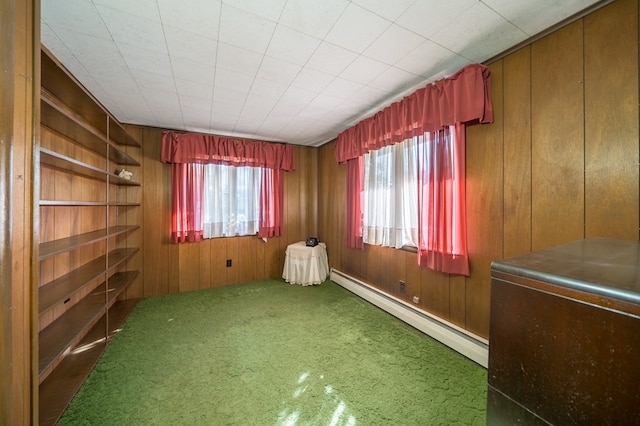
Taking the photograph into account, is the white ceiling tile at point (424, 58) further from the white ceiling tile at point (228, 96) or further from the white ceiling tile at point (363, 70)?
the white ceiling tile at point (228, 96)

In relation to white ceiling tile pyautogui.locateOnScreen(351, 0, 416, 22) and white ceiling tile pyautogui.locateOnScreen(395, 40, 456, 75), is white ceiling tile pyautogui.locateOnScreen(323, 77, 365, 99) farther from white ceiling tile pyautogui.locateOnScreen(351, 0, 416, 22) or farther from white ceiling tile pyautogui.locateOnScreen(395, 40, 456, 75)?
white ceiling tile pyautogui.locateOnScreen(351, 0, 416, 22)

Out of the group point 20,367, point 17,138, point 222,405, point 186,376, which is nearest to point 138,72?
point 17,138

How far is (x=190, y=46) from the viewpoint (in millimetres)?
1647

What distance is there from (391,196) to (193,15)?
2348mm

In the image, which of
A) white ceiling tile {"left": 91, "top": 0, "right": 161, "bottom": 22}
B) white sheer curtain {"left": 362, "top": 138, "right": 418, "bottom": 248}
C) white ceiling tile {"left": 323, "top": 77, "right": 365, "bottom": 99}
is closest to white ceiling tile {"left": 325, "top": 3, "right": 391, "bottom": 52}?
white ceiling tile {"left": 323, "top": 77, "right": 365, "bottom": 99}

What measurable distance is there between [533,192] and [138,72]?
3231mm

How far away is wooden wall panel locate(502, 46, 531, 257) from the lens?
1646 mm

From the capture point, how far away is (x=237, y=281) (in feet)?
12.5

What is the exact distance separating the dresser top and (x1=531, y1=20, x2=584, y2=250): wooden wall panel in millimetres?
743

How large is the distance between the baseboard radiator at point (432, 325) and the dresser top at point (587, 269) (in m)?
1.06

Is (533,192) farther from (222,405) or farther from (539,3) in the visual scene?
(222,405)

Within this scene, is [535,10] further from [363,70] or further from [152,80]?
[152,80]

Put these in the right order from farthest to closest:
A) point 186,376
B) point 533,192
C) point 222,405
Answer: point 186,376, point 533,192, point 222,405

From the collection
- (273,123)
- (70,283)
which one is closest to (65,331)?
(70,283)
